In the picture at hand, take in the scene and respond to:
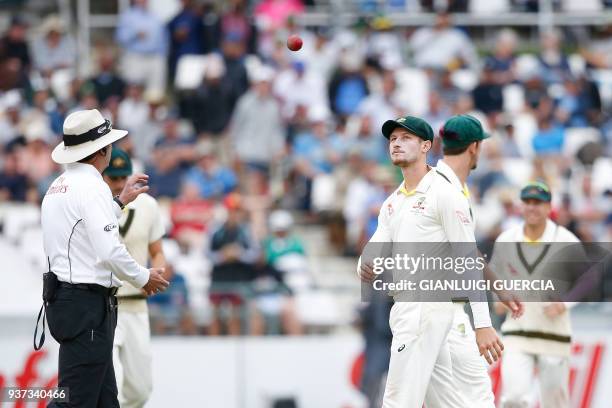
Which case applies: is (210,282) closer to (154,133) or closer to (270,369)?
(270,369)

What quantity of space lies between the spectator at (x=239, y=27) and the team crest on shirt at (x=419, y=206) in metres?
12.6

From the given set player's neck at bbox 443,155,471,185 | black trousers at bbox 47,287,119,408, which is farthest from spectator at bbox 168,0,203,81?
black trousers at bbox 47,287,119,408

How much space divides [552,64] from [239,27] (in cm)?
554

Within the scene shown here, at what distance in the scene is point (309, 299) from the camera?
15.9 m

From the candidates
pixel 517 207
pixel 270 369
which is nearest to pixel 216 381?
pixel 270 369

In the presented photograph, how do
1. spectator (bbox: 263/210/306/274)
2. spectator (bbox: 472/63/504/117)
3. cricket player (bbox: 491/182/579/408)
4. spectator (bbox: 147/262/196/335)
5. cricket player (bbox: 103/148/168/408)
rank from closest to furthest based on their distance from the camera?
cricket player (bbox: 103/148/168/408), cricket player (bbox: 491/182/579/408), spectator (bbox: 147/262/196/335), spectator (bbox: 263/210/306/274), spectator (bbox: 472/63/504/117)

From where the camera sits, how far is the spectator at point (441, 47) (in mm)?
→ 22625

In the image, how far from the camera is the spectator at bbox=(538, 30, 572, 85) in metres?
22.8

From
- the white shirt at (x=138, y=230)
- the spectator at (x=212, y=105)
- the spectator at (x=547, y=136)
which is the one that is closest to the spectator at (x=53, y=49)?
the spectator at (x=212, y=105)

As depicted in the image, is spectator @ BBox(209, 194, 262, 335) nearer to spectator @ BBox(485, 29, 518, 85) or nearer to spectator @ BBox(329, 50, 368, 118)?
spectator @ BBox(329, 50, 368, 118)

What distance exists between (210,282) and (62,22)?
7563 mm

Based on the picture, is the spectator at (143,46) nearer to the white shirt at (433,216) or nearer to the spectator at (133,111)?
the spectator at (133,111)

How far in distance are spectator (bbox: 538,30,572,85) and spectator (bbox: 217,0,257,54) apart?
504 cm

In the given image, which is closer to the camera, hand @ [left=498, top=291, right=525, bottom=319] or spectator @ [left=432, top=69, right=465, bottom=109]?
hand @ [left=498, top=291, right=525, bottom=319]
